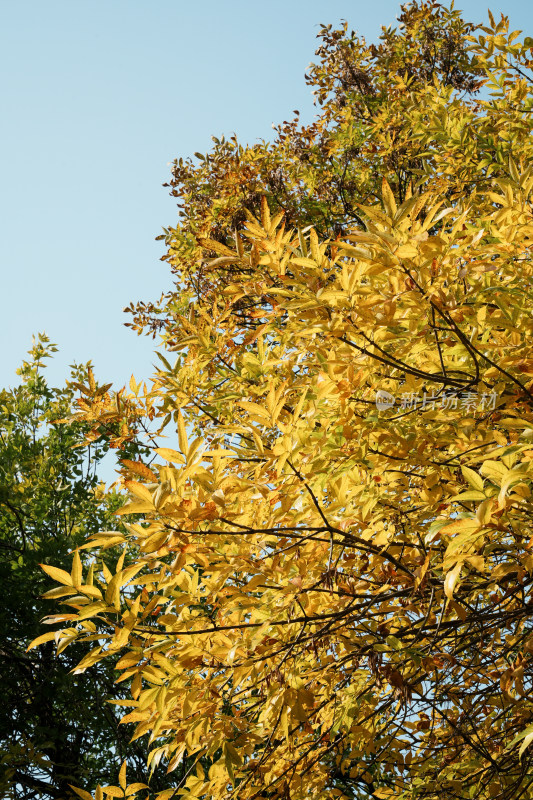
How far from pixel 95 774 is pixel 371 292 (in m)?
5.02

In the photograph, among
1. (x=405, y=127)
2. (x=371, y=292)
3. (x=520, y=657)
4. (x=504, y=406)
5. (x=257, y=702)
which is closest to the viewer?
(x=371, y=292)

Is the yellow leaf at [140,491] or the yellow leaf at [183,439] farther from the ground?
the yellow leaf at [183,439]

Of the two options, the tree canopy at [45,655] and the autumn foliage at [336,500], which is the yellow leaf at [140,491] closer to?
the autumn foliage at [336,500]

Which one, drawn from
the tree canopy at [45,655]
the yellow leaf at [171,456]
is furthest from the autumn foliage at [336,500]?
the tree canopy at [45,655]

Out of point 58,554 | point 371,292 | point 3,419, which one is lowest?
point 371,292

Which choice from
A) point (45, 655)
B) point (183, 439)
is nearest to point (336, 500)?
point (183, 439)

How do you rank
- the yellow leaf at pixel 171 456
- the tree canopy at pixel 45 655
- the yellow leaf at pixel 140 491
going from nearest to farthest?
the yellow leaf at pixel 140 491
the yellow leaf at pixel 171 456
the tree canopy at pixel 45 655

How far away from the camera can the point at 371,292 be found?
5.78 ft

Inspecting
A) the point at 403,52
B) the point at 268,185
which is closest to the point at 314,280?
the point at 268,185

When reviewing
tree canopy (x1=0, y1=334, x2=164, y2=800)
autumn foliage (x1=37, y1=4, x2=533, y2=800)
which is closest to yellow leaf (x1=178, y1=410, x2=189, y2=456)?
autumn foliage (x1=37, y1=4, x2=533, y2=800)

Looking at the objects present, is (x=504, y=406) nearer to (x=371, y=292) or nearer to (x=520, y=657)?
(x=371, y=292)

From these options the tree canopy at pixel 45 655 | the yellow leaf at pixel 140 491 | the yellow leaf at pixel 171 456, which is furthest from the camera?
the tree canopy at pixel 45 655

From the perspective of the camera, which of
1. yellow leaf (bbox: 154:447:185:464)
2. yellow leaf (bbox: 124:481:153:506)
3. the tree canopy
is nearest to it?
yellow leaf (bbox: 124:481:153:506)

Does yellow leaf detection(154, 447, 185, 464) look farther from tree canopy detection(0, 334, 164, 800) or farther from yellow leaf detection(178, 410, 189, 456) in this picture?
tree canopy detection(0, 334, 164, 800)
